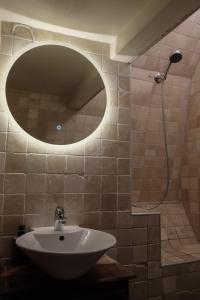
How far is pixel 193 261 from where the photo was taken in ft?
6.43

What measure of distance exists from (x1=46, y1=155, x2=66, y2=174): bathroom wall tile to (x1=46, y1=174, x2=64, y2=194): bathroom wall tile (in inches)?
1.3

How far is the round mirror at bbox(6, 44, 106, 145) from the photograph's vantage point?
5.22ft

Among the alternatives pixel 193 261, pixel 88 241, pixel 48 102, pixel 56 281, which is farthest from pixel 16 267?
pixel 193 261

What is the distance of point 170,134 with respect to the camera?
2.68m

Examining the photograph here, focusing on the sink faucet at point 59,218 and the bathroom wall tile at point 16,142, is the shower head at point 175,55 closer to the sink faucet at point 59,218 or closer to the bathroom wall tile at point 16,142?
Result: the bathroom wall tile at point 16,142

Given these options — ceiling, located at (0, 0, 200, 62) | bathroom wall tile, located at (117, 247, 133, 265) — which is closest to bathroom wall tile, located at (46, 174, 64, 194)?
bathroom wall tile, located at (117, 247, 133, 265)

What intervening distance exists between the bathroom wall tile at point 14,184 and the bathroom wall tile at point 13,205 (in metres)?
0.03

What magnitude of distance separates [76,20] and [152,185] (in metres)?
1.69

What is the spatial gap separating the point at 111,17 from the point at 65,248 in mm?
1413

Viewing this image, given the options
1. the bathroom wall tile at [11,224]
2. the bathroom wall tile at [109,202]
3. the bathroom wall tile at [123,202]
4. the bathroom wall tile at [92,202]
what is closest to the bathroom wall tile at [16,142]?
the bathroom wall tile at [11,224]

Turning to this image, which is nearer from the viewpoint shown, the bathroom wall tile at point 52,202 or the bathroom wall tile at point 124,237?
the bathroom wall tile at point 52,202

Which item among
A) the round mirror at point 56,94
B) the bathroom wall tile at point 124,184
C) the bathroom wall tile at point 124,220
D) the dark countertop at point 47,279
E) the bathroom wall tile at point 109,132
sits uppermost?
the round mirror at point 56,94

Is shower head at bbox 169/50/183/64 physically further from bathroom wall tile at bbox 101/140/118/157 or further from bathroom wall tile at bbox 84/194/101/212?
bathroom wall tile at bbox 84/194/101/212

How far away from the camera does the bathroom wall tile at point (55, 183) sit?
160 centimetres
